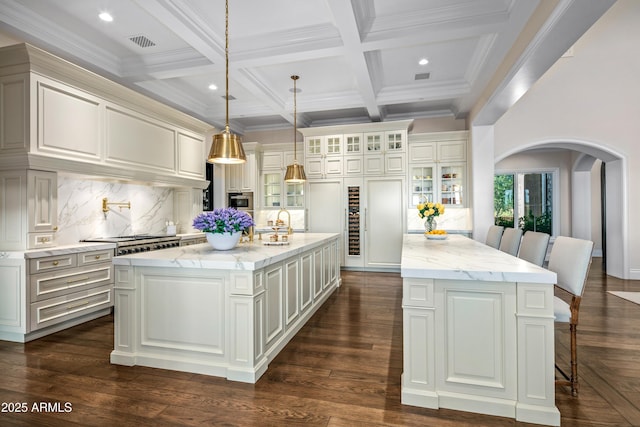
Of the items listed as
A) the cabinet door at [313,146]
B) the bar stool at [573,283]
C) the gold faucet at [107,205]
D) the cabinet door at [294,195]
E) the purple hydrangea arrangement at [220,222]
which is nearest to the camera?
the bar stool at [573,283]

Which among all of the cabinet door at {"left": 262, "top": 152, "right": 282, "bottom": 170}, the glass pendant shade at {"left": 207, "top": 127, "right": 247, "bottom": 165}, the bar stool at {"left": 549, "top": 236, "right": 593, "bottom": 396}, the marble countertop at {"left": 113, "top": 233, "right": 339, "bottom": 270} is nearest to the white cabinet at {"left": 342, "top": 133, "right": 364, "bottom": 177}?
the cabinet door at {"left": 262, "top": 152, "right": 282, "bottom": 170}

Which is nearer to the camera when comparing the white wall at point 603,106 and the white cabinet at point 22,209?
the white cabinet at point 22,209

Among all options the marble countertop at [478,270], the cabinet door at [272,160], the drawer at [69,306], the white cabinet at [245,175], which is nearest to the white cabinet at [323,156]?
the cabinet door at [272,160]

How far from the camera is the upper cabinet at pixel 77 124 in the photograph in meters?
3.06

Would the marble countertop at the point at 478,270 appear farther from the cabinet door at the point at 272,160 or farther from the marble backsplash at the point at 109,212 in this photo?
the cabinet door at the point at 272,160

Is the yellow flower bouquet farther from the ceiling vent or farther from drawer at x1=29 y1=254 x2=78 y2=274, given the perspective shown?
drawer at x1=29 y1=254 x2=78 y2=274

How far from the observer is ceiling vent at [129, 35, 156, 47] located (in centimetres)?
363

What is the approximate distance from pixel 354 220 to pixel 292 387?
4.41m

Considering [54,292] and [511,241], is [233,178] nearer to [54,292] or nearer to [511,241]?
[54,292]

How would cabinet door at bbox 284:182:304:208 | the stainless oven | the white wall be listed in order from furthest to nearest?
the stainless oven, cabinet door at bbox 284:182:304:208, the white wall

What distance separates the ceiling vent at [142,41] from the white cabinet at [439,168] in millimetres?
4428

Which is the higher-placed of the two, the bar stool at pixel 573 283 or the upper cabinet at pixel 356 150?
the upper cabinet at pixel 356 150

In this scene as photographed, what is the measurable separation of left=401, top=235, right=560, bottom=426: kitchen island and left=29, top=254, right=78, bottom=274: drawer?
10.6 ft

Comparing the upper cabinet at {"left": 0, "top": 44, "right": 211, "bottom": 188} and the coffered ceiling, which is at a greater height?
the coffered ceiling
